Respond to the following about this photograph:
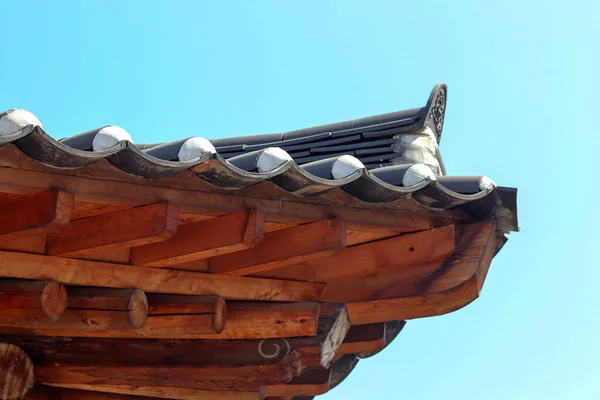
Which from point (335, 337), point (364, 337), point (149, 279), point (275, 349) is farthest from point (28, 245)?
point (364, 337)

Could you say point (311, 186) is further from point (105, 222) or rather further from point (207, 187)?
point (105, 222)

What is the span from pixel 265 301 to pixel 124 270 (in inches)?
32.7

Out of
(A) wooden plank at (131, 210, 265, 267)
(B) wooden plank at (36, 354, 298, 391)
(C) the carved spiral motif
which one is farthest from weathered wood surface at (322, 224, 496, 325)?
(A) wooden plank at (131, 210, 265, 267)

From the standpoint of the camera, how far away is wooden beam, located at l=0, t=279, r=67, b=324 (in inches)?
166

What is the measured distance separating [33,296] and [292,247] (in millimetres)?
1229

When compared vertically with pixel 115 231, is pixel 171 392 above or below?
below

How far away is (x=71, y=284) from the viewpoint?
14.5 ft

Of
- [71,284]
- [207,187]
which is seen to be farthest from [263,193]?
[71,284]

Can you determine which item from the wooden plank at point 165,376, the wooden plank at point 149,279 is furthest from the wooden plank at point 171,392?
the wooden plank at point 149,279

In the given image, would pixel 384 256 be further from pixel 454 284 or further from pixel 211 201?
pixel 211 201

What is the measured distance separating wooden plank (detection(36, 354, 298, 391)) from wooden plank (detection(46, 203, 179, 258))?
0.98 metres

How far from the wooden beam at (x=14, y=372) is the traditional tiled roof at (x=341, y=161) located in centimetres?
151

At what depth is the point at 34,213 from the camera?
3795mm

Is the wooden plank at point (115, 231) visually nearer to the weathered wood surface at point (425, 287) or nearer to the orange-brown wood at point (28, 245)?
the orange-brown wood at point (28, 245)
